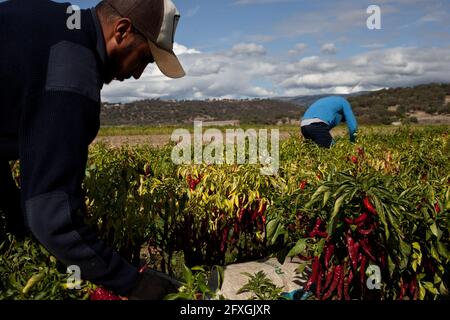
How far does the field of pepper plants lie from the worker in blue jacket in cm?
288

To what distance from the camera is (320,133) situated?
647 cm

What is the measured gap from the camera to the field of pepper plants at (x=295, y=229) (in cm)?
203

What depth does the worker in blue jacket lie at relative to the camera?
254 inches

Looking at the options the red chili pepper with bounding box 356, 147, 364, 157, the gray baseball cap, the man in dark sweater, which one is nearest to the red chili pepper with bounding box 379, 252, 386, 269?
the man in dark sweater

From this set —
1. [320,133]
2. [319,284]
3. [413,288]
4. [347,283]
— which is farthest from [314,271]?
[320,133]

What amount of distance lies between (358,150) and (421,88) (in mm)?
91458

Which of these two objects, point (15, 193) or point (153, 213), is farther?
point (153, 213)

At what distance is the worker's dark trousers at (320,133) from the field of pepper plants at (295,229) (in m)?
2.83

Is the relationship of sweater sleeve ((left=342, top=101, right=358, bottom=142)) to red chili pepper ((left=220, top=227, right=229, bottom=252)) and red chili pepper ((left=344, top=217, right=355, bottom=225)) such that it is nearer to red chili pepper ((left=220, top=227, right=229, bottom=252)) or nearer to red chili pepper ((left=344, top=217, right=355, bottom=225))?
red chili pepper ((left=220, top=227, right=229, bottom=252))

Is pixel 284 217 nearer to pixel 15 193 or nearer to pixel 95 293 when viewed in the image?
pixel 95 293

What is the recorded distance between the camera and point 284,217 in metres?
2.49

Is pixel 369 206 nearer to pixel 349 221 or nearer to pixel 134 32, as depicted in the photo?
pixel 349 221

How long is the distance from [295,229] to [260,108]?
106413 millimetres
